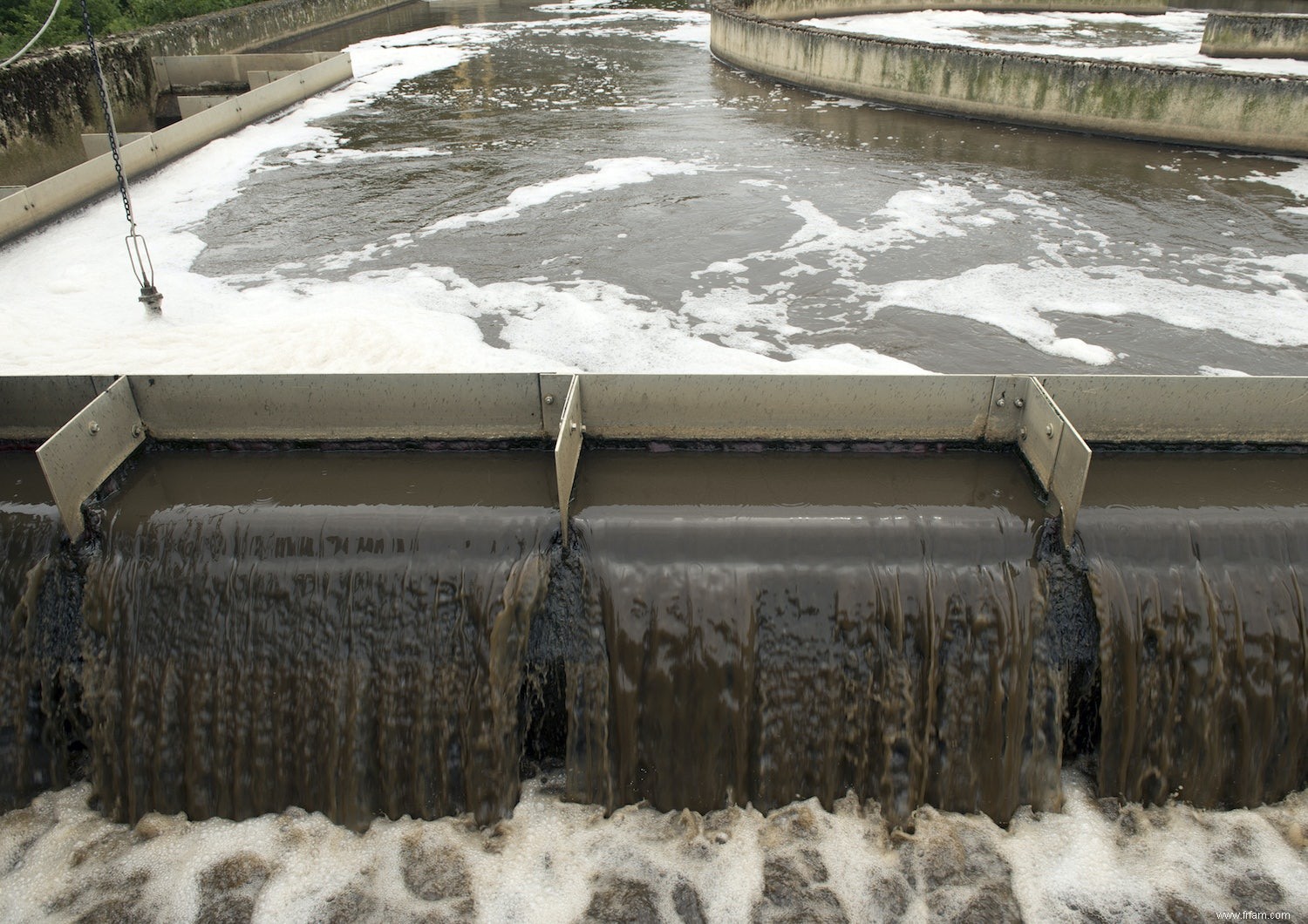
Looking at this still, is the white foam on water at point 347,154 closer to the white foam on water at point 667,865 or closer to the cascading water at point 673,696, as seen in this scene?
the cascading water at point 673,696

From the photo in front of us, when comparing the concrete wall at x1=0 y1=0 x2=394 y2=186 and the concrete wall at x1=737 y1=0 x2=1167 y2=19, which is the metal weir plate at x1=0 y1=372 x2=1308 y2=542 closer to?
the concrete wall at x1=0 y1=0 x2=394 y2=186

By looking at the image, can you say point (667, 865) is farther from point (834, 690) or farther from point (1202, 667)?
point (1202, 667)

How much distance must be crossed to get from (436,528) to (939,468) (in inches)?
110

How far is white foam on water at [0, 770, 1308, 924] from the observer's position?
3916mm

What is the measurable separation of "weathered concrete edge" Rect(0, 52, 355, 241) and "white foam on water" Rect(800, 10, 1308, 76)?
12.3 meters

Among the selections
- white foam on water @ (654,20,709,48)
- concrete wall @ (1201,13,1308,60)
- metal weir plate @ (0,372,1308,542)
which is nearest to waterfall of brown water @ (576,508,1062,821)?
metal weir plate @ (0,372,1308,542)

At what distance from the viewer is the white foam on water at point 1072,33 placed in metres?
18.3

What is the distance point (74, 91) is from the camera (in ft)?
43.6

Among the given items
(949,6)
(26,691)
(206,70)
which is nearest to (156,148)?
(206,70)

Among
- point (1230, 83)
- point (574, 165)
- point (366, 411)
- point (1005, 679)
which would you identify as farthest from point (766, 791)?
point (1230, 83)

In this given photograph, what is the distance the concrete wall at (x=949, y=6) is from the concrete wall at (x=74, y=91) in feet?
46.2

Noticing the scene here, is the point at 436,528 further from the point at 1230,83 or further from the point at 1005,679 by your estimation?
the point at 1230,83

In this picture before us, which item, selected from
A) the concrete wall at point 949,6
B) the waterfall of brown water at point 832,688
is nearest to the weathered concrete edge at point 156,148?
the waterfall of brown water at point 832,688

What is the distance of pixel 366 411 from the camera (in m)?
5.30
